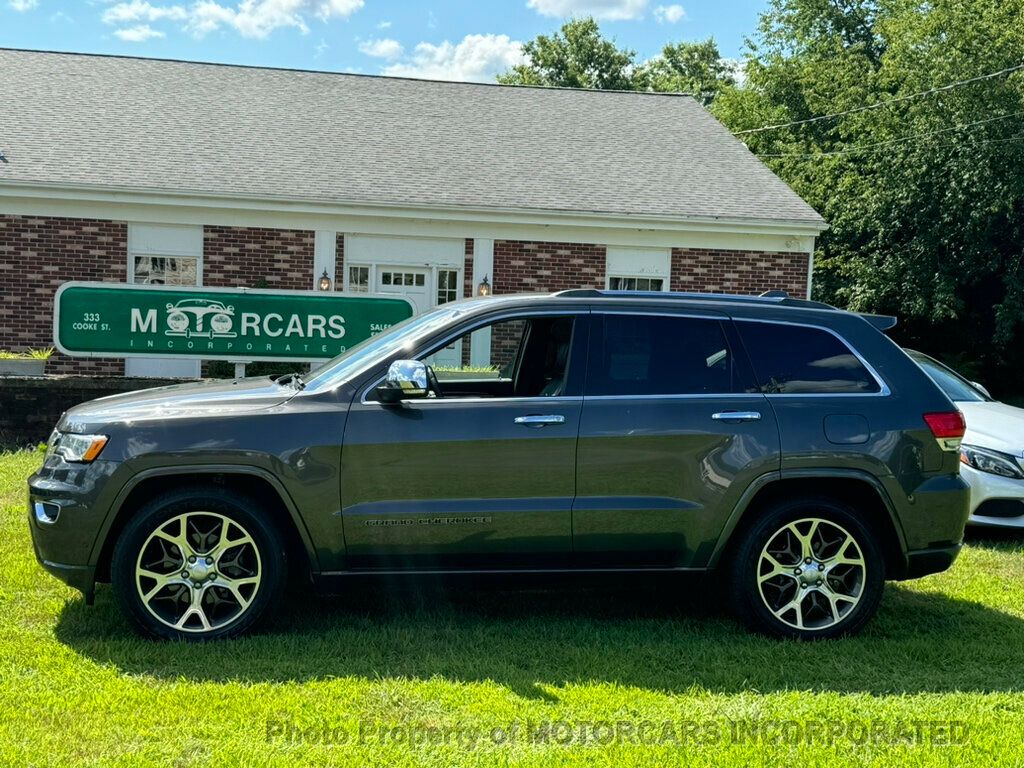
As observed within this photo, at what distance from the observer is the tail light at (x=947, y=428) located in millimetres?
5344

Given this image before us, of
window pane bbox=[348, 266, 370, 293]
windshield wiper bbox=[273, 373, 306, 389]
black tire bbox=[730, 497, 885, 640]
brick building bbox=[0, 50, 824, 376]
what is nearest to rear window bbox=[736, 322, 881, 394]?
black tire bbox=[730, 497, 885, 640]

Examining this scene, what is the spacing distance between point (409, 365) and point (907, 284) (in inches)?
893

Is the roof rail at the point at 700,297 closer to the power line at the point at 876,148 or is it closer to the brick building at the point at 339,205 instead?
the brick building at the point at 339,205

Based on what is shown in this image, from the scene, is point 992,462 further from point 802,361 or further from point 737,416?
point 737,416

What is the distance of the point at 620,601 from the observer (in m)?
6.09

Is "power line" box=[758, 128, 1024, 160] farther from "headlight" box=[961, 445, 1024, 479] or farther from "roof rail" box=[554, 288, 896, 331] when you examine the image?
"roof rail" box=[554, 288, 896, 331]

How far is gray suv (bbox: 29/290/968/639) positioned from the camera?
4957 millimetres

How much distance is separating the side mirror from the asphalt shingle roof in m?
12.0

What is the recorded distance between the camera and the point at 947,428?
5367mm

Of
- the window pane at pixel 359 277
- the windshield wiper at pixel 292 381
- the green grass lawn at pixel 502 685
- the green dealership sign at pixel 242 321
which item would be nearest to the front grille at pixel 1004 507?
the green grass lawn at pixel 502 685

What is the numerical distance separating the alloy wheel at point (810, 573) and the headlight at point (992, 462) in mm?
3071

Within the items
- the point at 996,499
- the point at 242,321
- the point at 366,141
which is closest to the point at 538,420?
the point at 996,499

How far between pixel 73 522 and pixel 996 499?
6.35 meters

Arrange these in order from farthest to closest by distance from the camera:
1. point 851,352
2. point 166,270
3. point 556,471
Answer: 1. point 166,270
2. point 851,352
3. point 556,471
